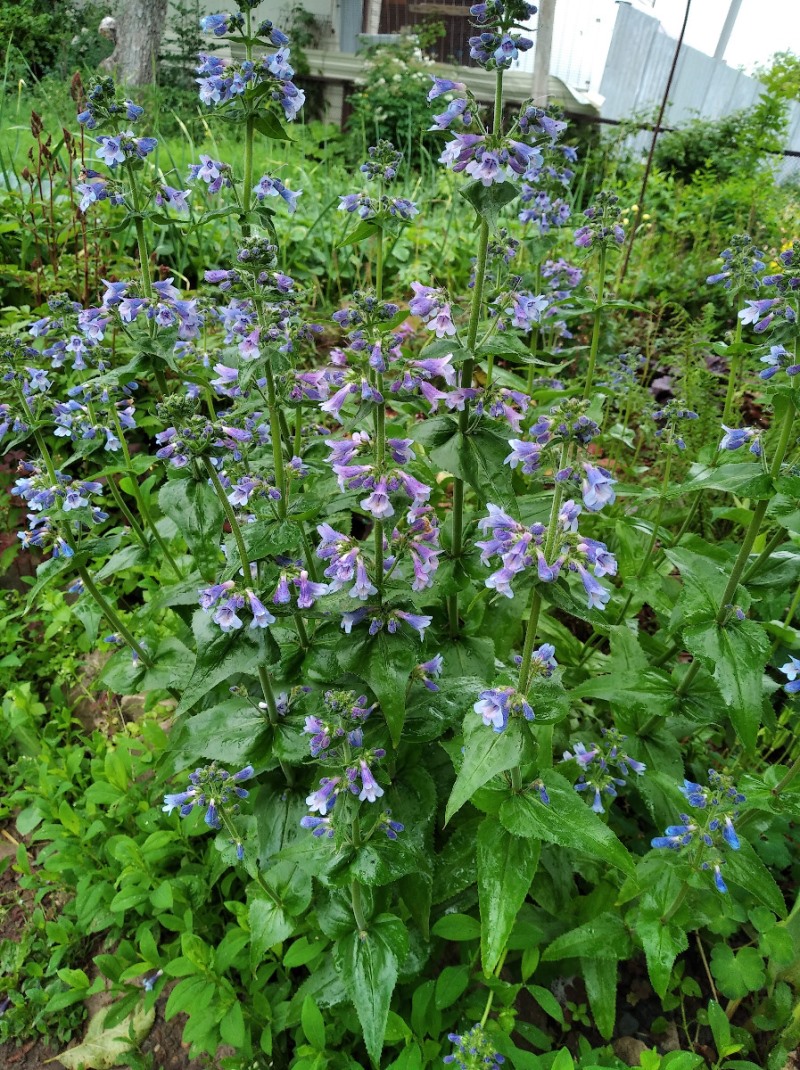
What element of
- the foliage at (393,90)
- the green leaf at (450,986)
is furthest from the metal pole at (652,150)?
the foliage at (393,90)

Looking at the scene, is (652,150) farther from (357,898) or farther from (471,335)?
(357,898)

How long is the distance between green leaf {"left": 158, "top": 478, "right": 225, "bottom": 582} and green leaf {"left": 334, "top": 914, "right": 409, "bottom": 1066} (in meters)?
1.54

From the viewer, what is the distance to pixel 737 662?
2.53m

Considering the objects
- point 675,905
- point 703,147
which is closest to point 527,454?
point 675,905

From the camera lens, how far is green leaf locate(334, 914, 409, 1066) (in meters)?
2.34

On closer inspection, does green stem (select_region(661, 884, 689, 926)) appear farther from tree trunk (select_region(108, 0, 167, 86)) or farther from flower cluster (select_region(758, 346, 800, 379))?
tree trunk (select_region(108, 0, 167, 86))

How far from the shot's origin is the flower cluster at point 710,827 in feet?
7.84

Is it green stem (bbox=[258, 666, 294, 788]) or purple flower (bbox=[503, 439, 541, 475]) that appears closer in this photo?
purple flower (bbox=[503, 439, 541, 475])

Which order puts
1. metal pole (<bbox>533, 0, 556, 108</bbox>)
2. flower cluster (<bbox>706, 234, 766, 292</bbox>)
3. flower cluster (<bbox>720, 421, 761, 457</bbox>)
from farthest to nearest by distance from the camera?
metal pole (<bbox>533, 0, 556, 108</bbox>), flower cluster (<bbox>706, 234, 766, 292</bbox>), flower cluster (<bbox>720, 421, 761, 457</bbox>)

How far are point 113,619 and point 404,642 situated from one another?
167 cm

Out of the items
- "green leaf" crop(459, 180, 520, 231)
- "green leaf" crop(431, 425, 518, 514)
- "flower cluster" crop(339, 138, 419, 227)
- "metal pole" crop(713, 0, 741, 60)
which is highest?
"metal pole" crop(713, 0, 741, 60)

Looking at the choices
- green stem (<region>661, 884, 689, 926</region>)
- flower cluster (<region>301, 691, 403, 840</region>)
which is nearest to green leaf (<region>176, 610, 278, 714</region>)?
flower cluster (<region>301, 691, 403, 840</region>)

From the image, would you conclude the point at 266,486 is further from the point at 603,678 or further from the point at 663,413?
the point at 663,413

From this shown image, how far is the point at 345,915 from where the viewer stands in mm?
2646
